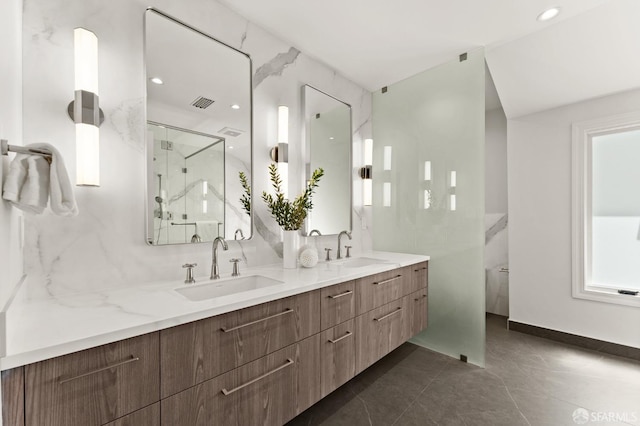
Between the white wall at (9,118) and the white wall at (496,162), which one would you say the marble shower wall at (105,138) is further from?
the white wall at (496,162)

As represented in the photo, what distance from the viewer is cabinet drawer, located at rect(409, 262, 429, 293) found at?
2436 millimetres

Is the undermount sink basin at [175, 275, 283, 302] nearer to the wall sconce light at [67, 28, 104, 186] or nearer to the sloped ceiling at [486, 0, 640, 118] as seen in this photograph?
the wall sconce light at [67, 28, 104, 186]

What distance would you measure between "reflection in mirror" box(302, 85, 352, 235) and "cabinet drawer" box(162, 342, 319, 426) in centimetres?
109

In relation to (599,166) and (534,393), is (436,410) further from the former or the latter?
(599,166)

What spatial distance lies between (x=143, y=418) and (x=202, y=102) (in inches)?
61.7

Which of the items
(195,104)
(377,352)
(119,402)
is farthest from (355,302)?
(195,104)

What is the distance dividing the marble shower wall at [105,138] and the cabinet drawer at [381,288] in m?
0.79

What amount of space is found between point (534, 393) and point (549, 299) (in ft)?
4.26

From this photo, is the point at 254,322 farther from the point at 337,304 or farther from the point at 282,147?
the point at 282,147

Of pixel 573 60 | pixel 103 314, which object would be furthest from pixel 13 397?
pixel 573 60

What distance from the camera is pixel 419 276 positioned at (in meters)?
2.52

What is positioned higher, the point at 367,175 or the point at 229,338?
the point at 367,175

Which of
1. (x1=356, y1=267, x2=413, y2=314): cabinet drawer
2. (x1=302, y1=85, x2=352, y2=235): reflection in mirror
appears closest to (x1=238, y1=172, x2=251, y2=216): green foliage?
(x1=302, y1=85, x2=352, y2=235): reflection in mirror

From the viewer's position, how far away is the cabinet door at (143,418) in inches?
36.7
